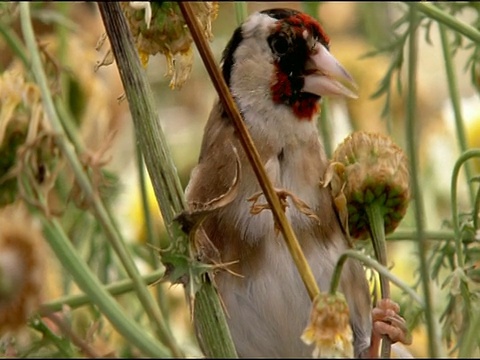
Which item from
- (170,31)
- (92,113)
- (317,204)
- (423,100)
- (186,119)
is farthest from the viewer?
(186,119)

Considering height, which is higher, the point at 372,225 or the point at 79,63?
the point at 79,63

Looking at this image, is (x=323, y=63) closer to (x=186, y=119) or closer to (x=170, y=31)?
(x=170, y=31)

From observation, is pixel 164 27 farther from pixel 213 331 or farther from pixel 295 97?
pixel 295 97

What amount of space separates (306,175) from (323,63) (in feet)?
0.44

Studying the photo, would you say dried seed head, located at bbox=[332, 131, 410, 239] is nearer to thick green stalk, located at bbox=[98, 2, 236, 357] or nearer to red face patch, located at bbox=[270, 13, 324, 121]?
thick green stalk, located at bbox=[98, 2, 236, 357]

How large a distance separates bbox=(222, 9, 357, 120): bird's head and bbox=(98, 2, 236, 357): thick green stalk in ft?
1.59

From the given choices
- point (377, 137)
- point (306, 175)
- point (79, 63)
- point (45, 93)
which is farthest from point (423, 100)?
point (45, 93)

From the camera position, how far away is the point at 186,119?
266 cm

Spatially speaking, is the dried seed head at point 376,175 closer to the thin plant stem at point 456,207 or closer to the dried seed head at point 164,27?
the thin plant stem at point 456,207

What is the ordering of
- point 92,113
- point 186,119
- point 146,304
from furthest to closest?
point 186,119 → point 92,113 → point 146,304

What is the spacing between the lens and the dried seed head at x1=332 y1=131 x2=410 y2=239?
0.97 m

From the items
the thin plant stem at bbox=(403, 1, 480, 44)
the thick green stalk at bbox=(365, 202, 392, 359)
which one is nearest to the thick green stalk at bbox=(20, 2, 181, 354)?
the thick green stalk at bbox=(365, 202, 392, 359)

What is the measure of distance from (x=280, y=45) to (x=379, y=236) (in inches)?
20.0

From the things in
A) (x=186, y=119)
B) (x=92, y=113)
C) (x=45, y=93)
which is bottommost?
(x=186, y=119)
